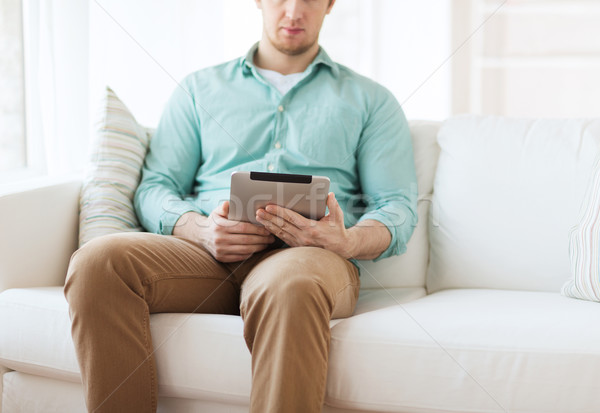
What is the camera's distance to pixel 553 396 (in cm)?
107

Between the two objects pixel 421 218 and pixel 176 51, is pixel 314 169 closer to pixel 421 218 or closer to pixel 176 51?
pixel 421 218

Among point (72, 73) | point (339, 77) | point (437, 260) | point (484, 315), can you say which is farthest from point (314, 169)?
point (72, 73)

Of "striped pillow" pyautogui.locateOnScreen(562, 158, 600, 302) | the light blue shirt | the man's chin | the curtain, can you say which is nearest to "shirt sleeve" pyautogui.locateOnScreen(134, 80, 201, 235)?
the light blue shirt

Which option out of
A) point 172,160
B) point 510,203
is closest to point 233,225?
point 172,160

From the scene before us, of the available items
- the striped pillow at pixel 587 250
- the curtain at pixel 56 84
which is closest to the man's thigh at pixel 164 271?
the striped pillow at pixel 587 250

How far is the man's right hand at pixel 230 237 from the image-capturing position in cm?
133

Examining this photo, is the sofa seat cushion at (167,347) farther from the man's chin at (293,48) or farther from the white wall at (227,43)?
the white wall at (227,43)

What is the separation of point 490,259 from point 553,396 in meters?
0.53

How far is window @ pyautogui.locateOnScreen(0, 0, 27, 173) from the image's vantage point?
6.67ft

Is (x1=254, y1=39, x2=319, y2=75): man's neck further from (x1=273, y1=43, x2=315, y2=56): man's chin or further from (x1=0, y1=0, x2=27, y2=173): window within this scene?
(x1=0, y1=0, x2=27, y2=173): window

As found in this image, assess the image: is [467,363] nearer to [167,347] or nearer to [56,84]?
[167,347]

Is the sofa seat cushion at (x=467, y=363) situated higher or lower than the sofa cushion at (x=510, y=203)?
lower

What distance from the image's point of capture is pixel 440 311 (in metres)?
1.26

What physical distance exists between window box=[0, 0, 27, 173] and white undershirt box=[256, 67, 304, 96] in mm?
925
